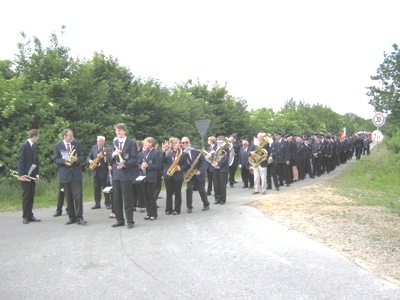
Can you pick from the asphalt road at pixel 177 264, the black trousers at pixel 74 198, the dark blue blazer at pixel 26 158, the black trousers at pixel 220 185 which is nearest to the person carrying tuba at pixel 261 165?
the black trousers at pixel 220 185

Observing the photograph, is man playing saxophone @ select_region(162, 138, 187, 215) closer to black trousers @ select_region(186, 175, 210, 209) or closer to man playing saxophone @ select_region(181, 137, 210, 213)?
man playing saxophone @ select_region(181, 137, 210, 213)

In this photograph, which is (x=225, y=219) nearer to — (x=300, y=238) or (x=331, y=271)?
(x=300, y=238)

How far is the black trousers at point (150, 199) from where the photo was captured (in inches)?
412

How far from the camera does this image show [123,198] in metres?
9.34

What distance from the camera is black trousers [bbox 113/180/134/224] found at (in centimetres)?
924

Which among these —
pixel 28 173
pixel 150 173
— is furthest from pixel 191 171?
pixel 28 173

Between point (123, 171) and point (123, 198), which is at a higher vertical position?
point (123, 171)

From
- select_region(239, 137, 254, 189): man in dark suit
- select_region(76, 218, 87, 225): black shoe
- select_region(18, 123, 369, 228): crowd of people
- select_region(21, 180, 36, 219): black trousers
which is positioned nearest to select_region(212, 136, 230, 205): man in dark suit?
select_region(18, 123, 369, 228): crowd of people

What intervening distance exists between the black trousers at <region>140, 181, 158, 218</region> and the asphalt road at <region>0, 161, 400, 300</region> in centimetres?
91

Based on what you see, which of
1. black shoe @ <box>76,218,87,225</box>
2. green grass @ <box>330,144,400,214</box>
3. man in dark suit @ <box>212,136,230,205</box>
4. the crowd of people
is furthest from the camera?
man in dark suit @ <box>212,136,230,205</box>

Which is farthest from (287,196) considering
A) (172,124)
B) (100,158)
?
(172,124)

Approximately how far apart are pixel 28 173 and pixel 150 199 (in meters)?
2.90

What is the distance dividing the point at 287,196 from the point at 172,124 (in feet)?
34.9

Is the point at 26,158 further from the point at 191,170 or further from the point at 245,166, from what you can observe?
the point at 245,166
